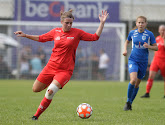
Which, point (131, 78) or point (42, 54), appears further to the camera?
point (42, 54)

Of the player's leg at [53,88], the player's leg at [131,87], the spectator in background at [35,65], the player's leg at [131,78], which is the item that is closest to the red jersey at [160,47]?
the player's leg at [131,78]

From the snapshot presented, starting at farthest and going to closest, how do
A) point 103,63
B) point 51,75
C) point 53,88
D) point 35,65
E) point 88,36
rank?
point 103,63 < point 35,65 < point 88,36 < point 51,75 < point 53,88

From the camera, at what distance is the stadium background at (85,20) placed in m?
20.0

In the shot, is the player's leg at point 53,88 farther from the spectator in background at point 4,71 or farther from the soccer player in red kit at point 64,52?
the spectator in background at point 4,71

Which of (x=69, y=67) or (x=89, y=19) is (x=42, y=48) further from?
(x=69, y=67)

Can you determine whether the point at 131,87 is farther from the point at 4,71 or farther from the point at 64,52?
the point at 4,71

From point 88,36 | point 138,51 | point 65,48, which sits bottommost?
point 138,51

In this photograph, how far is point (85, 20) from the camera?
21.6 metres

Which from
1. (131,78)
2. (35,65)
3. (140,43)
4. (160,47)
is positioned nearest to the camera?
(131,78)

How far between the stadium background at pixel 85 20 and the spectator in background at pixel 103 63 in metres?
0.27

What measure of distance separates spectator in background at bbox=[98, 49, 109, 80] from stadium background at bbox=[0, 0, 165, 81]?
10.6 inches

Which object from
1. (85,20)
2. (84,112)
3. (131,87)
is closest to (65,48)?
(84,112)

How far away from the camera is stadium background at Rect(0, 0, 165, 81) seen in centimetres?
1998

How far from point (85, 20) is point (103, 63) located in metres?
3.11
